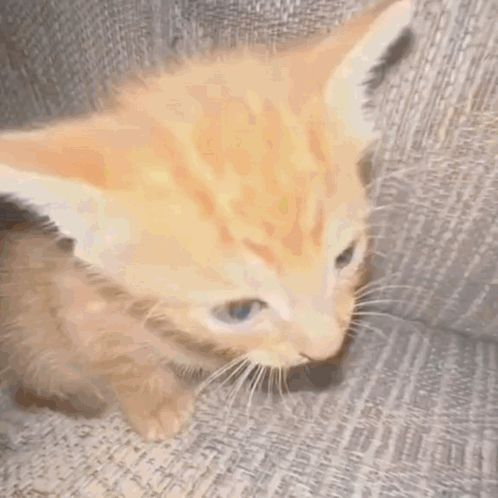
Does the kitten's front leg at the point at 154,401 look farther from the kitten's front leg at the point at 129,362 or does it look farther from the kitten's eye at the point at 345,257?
the kitten's eye at the point at 345,257

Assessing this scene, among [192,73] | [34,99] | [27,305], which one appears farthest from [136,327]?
[34,99]

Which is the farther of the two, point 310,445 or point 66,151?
point 310,445

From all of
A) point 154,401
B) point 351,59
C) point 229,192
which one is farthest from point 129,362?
point 351,59

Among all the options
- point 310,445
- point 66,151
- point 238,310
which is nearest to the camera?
point 66,151

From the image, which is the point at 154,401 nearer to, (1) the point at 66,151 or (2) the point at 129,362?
(2) the point at 129,362

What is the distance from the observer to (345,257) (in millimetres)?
941

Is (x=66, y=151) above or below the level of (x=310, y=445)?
above

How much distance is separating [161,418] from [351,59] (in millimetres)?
458

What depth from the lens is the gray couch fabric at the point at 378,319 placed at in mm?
985

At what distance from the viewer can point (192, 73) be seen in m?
0.97

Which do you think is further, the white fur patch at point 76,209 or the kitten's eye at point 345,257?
the kitten's eye at point 345,257

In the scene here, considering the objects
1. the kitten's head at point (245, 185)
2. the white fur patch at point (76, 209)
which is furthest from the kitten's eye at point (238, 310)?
the white fur patch at point (76, 209)

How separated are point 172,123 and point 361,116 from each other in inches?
7.6

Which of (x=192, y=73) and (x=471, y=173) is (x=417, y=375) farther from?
(x=192, y=73)
